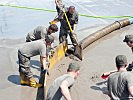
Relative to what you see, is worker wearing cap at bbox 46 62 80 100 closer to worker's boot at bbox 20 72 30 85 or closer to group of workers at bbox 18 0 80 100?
group of workers at bbox 18 0 80 100

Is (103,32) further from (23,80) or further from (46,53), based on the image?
(23,80)

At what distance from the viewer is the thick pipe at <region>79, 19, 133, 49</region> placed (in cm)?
1055

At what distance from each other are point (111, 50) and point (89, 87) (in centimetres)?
265

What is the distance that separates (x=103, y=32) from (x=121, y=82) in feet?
21.3

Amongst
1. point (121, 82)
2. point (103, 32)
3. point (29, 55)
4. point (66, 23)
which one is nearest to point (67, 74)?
point (121, 82)

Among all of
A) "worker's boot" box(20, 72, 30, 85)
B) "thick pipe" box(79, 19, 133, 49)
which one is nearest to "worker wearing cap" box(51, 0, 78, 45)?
"thick pipe" box(79, 19, 133, 49)

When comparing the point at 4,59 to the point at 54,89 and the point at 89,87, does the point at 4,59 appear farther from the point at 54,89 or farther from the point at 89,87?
the point at 54,89

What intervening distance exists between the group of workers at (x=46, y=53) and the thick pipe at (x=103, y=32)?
0.71m

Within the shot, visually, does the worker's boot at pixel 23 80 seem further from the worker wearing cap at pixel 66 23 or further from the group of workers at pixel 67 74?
the worker wearing cap at pixel 66 23

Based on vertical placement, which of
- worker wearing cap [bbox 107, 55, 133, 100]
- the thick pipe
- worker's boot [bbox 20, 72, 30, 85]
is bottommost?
worker's boot [bbox 20, 72, 30, 85]

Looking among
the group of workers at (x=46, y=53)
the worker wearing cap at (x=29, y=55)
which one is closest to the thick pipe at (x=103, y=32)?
the group of workers at (x=46, y=53)

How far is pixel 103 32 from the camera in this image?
1143cm

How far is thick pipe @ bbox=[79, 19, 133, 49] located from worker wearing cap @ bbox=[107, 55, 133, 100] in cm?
500

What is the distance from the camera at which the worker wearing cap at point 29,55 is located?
7582 millimetres
